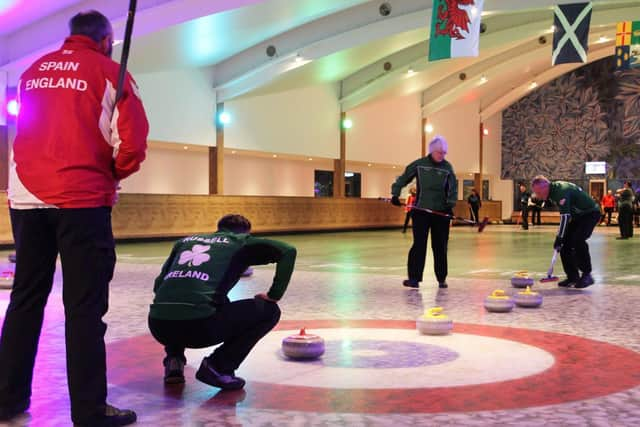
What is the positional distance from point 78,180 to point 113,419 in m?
1.01

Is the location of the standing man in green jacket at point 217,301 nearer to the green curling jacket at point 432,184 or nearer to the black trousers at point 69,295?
the black trousers at point 69,295

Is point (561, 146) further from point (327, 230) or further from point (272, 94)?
point (272, 94)

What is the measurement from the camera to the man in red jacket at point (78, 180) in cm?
321

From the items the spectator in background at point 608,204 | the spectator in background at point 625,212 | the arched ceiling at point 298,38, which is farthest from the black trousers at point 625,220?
the spectator in background at point 608,204

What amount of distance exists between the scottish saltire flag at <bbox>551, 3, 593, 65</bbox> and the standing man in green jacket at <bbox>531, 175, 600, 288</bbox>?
23.0 ft

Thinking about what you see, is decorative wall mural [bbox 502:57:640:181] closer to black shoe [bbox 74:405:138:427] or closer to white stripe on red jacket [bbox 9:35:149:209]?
white stripe on red jacket [bbox 9:35:149:209]

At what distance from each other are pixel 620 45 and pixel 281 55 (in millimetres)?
8826

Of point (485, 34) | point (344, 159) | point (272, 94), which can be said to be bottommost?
point (344, 159)

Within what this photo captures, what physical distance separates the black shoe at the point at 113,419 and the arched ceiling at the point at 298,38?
1312 cm

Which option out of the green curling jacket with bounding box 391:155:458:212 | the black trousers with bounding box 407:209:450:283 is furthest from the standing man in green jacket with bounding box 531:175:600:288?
the black trousers with bounding box 407:209:450:283

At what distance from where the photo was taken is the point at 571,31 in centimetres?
1572

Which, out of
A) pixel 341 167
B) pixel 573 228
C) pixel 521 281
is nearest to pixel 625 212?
pixel 341 167

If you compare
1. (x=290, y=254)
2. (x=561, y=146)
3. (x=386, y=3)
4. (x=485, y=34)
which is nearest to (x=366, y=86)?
(x=485, y=34)

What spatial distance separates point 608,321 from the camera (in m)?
6.44
